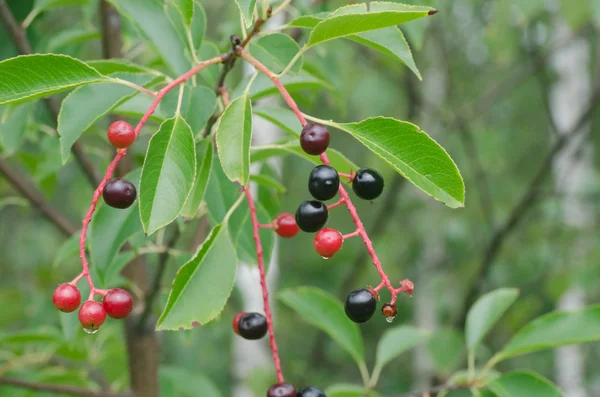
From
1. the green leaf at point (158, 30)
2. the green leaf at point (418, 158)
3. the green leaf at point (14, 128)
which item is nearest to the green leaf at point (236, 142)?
the green leaf at point (418, 158)

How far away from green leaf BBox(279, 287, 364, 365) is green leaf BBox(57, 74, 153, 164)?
705mm

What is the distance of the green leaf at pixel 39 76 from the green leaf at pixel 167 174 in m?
0.12

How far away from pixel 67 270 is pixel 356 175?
496cm

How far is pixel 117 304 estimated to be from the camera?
2.69 ft

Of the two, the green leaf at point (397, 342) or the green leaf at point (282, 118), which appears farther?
the green leaf at point (397, 342)

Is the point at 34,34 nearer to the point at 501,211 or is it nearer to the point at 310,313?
the point at 310,313

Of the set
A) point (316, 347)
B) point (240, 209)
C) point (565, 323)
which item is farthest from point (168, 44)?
point (316, 347)

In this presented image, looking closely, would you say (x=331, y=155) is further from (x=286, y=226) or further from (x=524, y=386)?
(x=524, y=386)

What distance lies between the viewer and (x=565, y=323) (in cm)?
136

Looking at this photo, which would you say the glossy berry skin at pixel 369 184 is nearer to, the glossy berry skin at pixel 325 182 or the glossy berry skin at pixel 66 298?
the glossy berry skin at pixel 325 182

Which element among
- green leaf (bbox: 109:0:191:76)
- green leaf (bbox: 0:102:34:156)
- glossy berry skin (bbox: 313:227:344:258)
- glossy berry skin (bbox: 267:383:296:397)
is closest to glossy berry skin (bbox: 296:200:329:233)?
glossy berry skin (bbox: 313:227:344:258)

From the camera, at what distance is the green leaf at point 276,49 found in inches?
39.9

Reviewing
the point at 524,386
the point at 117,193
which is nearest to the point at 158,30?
the point at 117,193

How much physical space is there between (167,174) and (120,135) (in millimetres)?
81
